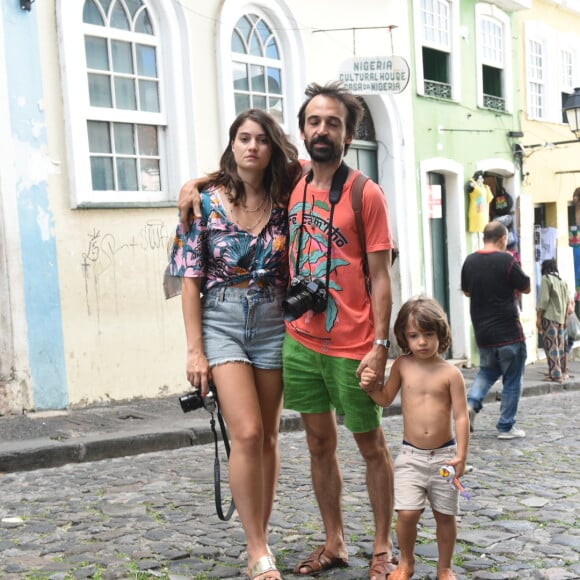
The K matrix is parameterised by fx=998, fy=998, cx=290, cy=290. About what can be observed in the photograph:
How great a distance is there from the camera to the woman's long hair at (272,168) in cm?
454

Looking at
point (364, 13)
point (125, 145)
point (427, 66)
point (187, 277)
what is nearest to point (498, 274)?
point (125, 145)

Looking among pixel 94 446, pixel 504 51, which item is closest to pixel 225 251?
pixel 94 446

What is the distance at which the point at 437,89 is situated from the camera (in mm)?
15883

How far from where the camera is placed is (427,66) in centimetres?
1619

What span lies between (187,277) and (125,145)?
6.66 metres

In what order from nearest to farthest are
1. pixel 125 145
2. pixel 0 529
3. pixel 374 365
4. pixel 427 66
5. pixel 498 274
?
1. pixel 374 365
2. pixel 0 529
3. pixel 498 274
4. pixel 125 145
5. pixel 427 66

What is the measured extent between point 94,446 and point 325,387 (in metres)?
4.16

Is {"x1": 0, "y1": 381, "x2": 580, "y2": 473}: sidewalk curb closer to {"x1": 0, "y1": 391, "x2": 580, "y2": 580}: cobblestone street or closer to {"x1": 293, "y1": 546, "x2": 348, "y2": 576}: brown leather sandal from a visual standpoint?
{"x1": 0, "y1": 391, "x2": 580, "y2": 580}: cobblestone street

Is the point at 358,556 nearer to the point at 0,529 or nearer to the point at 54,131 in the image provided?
the point at 0,529

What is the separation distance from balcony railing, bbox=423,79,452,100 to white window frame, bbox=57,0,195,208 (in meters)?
5.45

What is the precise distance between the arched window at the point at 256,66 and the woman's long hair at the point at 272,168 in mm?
7491

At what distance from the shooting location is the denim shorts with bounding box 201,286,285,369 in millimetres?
4480

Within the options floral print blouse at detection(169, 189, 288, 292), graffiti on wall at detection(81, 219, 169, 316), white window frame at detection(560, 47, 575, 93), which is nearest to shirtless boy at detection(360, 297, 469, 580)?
floral print blouse at detection(169, 189, 288, 292)

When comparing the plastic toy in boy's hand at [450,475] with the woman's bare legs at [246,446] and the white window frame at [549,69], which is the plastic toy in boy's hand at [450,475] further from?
the white window frame at [549,69]
